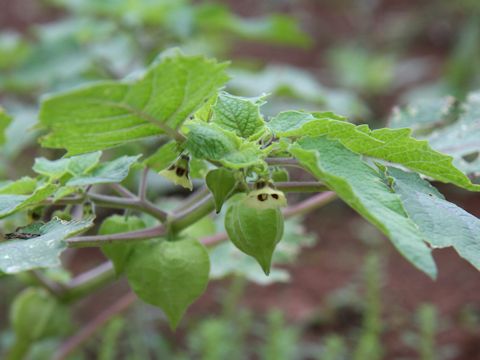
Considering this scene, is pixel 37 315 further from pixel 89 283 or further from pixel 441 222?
pixel 441 222

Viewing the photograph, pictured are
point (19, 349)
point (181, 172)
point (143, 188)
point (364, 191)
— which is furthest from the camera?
point (19, 349)

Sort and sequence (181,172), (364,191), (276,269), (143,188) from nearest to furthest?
(364,191) → (181,172) → (143,188) → (276,269)

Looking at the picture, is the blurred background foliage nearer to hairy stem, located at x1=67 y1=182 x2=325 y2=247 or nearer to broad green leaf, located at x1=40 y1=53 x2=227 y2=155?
hairy stem, located at x1=67 y1=182 x2=325 y2=247

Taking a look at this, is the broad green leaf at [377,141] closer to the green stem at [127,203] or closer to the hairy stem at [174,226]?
the hairy stem at [174,226]

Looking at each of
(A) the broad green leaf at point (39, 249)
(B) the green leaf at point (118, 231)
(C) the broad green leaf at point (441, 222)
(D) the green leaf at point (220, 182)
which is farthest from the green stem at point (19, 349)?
(C) the broad green leaf at point (441, 222)

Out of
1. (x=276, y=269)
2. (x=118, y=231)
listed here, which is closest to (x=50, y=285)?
(x=118, y=231)

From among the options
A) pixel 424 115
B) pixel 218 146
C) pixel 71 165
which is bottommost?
pixel 424 115

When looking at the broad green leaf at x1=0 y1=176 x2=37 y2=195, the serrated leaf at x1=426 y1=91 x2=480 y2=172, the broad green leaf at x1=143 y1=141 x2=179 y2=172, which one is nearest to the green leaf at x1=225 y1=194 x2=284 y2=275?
the broad green leaf at x1=143 y1=141 x2=179 y2=172
